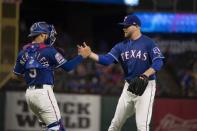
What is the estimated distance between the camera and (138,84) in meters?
10.1

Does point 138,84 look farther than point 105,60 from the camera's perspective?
No

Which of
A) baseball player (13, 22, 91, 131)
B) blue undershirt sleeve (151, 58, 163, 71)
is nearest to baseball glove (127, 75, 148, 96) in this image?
blue undershirt sleeve (151, 58, 163, 71)

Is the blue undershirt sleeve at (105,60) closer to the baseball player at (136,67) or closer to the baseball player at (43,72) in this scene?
the baseball player at (136,67)

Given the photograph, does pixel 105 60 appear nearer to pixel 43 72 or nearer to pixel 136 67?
pixel 136 67

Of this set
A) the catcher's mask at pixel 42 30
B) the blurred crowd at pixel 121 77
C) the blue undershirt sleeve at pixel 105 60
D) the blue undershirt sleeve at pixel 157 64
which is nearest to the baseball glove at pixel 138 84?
the blue undershirt sleeve at pixel 157 64

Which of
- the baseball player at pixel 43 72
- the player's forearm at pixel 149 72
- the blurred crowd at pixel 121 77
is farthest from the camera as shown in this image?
the blurred crowd at pixel 121 77

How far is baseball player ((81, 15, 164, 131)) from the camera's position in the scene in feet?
33.8

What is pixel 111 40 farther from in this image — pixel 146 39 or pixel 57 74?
pixel 146 39

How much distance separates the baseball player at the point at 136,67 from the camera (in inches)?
405

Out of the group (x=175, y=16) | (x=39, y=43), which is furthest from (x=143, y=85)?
(x=175, y=16)

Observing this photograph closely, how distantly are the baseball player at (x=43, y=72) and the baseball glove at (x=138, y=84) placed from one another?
770mm

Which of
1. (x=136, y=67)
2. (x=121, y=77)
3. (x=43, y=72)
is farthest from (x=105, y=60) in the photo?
(x=121, y=77)

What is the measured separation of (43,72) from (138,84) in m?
1.26

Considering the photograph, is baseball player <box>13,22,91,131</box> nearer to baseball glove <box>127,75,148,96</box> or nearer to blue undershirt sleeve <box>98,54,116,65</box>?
blue undershirt sleeve <box>98,54,116,65</box>
